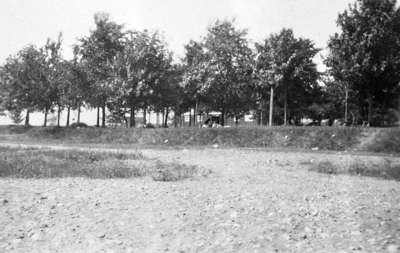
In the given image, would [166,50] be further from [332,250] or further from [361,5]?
[332,250]

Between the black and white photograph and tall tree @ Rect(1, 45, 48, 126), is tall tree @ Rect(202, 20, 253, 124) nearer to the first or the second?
the black and white photograph

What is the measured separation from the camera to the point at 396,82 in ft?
123

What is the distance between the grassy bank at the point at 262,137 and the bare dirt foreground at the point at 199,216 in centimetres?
1638

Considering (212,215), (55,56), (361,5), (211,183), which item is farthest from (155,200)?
(55,56)

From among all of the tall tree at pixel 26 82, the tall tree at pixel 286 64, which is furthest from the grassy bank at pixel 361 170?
the tall tree at pixel 26 82

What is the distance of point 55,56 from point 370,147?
4658cm

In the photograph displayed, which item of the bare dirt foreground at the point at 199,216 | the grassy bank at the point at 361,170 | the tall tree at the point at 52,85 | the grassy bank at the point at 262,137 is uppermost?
the tall tree at the point at 52,85

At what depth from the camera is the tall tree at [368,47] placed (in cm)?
3475

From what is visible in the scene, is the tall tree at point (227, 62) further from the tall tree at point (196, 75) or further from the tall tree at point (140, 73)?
the tall tree at point (140, 73)

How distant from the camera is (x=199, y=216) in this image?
8570mm

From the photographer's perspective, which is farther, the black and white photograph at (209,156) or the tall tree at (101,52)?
the tall tree at (101,52)

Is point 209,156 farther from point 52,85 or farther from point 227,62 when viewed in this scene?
point 52,85

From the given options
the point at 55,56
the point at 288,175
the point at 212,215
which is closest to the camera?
the point at 212,215

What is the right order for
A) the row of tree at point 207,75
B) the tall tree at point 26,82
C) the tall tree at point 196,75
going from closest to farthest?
1. the row of tree at point 207,75
2. the tall tree at point 196,75
3. the tall tree at point 26,82
